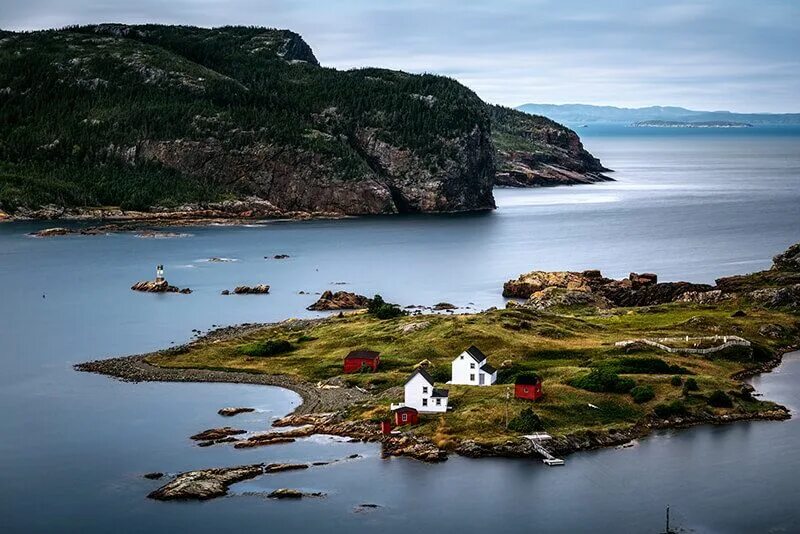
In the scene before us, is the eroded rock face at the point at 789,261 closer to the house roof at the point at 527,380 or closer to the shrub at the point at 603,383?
the shrub at the point at 603,383

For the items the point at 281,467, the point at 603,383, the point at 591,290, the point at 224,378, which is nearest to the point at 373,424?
the point at 281,467

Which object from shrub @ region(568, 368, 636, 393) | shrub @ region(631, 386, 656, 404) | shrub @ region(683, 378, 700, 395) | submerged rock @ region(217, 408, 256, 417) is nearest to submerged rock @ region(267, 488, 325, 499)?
submerged rock @ region(217, 408, 256, 417)

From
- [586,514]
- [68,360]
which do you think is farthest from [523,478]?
[68,360]

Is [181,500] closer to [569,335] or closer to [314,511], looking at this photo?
[314,511]

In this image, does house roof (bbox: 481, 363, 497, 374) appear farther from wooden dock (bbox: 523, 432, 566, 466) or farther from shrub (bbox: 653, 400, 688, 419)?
shrub (bbox: 653, 400, 688, 419)

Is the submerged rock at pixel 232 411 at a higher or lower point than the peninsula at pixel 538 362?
lower

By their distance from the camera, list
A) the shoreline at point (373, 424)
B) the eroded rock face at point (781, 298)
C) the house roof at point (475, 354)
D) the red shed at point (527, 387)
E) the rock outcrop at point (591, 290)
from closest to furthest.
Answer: the shoreline at point (373, 424) → the red shed at point (527, 387) → the house roof at point (475, 354) → the eroded rock face at point (781, 298) → the rock outcrop at point (591, 290)

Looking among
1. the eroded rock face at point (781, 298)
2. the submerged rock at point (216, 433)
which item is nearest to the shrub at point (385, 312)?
the eroded rock face at point (781, 298)

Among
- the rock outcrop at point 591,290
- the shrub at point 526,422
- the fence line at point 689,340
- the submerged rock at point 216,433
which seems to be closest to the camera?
the shrub at point 526,422
